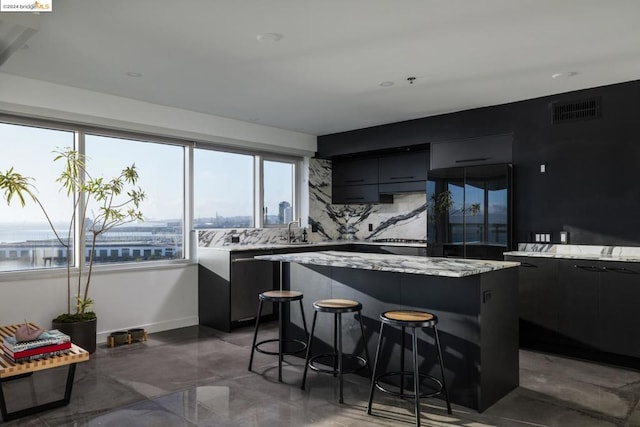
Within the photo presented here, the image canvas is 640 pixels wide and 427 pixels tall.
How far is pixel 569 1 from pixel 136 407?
3708 mm

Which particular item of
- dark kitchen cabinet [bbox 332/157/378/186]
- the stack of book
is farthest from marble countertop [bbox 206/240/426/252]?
the stack of book

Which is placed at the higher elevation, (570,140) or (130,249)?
(570,140)

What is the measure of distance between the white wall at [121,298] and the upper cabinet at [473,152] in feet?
10.8

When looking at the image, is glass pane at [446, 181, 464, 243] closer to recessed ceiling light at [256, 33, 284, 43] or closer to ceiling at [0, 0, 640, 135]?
ceiling at [0, 0, 640, 135]

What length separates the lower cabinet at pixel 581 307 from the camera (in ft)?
12.4

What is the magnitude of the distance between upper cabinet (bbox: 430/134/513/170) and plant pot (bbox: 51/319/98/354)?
4.10 metres

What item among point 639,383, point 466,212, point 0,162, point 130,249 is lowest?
Answer: point 639,383

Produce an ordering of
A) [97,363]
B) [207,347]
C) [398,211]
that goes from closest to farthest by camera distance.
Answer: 1. [97,363]
2. [207,347]
3. [398,211]

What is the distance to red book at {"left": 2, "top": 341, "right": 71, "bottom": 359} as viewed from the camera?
281cm

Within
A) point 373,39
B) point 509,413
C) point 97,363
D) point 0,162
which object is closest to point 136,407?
point 97,363

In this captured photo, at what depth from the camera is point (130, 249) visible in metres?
5.04

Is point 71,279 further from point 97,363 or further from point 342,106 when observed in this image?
point 342,106

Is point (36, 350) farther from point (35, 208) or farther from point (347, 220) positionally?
point (347, 220)

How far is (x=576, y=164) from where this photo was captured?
4.45 metres
